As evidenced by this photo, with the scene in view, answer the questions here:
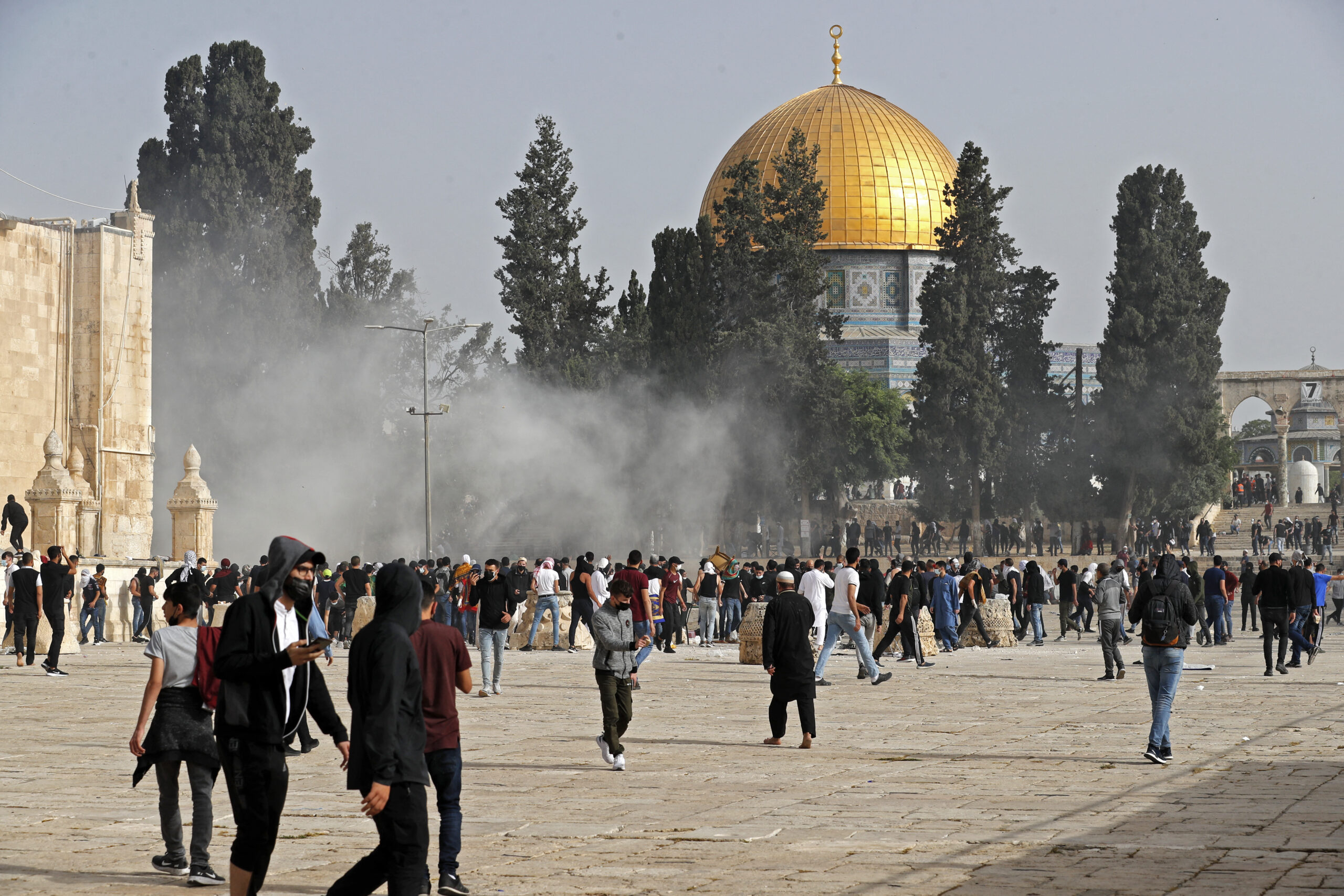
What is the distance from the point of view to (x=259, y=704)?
5.19 metres

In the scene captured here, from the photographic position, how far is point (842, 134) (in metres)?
60.2

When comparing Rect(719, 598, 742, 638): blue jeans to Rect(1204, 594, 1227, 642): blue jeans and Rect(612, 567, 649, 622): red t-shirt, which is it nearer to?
Rect(1204, 594, 1227, 642): blue jeans

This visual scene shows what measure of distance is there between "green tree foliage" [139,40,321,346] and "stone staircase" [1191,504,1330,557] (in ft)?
76.7

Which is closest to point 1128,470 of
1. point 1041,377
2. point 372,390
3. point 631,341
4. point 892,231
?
point 1041,377

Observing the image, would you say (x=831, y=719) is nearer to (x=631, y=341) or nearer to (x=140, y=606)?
(x=140, y=606)

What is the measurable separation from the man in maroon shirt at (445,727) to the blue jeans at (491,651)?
7.29m

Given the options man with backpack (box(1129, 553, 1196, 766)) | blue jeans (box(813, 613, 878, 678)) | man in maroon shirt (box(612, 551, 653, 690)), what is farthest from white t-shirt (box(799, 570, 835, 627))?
man with backpack (box(1129, 553, 1196, 766))

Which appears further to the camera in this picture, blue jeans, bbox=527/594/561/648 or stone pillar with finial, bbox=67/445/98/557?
stone pillar with finial, bbox=67/445/98/557

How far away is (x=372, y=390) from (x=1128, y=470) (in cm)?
1840

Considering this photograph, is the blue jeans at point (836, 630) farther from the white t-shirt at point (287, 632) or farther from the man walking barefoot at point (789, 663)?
the white t-shirt at point (287, 632)

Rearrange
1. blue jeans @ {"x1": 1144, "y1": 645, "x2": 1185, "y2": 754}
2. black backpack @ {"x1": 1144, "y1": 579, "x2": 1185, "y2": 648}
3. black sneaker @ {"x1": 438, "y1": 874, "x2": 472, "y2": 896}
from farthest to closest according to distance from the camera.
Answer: black backpack @ {"x1": 1144, "y1": 579, "x2": 1185, "y2": 648}, blue jeans @ {"x1": 1144, "y1": 645, "x2": 1185, "y2": 754}, black sneaker @ {"x1": 438, "y1": 874, "x2": 472, "y2": 896}

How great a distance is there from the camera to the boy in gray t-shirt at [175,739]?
6090 millimetres

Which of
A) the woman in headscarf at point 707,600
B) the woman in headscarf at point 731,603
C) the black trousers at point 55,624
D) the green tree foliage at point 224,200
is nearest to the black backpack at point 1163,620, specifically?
the black trousers at point 55,624

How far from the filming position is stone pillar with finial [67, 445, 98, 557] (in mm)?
29500
